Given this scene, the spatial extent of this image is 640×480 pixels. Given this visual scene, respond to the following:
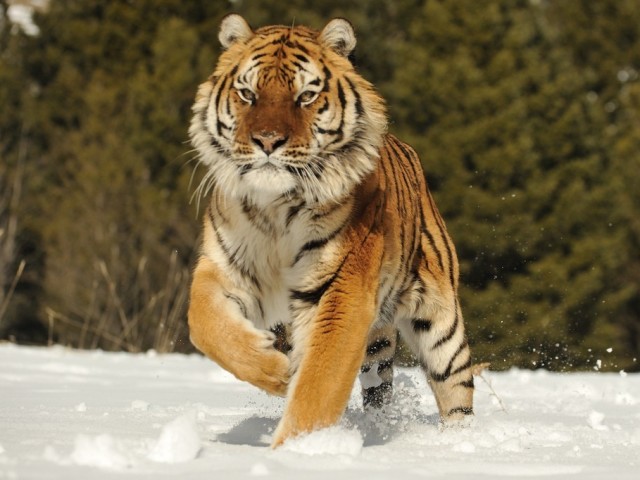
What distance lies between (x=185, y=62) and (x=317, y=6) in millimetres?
3471

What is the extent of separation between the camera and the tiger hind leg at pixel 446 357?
485cm

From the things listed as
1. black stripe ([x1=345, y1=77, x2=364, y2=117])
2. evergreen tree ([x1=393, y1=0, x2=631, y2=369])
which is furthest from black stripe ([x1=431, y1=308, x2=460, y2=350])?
evergreen tree ([x1=393, y1=0, x2=631, y2=369])

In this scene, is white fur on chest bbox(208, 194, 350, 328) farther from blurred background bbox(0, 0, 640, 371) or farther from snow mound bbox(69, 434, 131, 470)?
blurred background bbox(0, 0, 640, 371)

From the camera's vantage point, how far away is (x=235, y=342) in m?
3.79

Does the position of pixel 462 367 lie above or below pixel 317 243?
below

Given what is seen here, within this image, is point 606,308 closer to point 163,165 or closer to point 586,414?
point 163,165

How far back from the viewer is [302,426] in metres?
3.63

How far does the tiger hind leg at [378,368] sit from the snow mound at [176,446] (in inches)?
84.6

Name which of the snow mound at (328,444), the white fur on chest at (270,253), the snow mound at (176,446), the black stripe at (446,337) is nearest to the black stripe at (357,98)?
the white fur on chest at (270,253)

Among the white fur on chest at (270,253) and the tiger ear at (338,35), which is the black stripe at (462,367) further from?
the tiger ear at (338,35)

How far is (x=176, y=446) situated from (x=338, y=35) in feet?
6.27

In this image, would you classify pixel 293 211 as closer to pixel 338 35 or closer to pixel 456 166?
pixel 338 35

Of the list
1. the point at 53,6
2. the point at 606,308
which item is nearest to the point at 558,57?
the point at 606,308

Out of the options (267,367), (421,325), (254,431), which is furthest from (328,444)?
(421,325)
